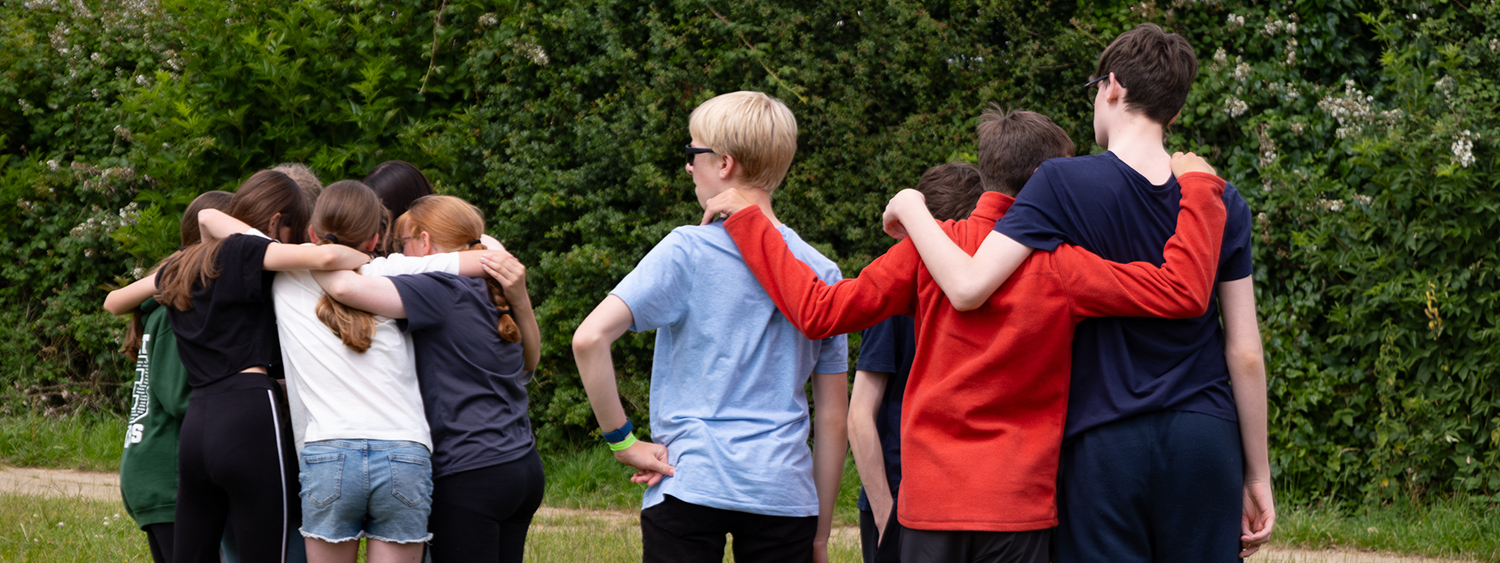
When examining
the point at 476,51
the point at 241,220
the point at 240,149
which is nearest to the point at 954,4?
the point at 476,51

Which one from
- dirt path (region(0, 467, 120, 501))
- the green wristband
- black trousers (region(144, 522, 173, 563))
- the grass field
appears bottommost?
dirt path (region(0, 467, 120, 501))

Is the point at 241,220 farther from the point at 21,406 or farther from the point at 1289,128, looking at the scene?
the point at 21,406

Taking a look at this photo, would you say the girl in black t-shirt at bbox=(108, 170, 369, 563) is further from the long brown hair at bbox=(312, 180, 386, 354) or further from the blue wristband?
the blue wristband

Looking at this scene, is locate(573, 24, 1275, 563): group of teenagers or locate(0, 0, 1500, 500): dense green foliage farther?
locate(0, 0, 1500, 500): dense green foliage

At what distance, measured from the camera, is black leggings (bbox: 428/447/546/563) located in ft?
9.73

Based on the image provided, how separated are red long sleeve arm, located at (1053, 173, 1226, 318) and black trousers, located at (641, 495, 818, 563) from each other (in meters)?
0.86

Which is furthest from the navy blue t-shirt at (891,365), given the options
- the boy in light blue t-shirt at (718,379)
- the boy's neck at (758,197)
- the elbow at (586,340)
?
the elbow at (586,340)

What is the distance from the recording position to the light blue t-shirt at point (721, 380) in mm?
2412

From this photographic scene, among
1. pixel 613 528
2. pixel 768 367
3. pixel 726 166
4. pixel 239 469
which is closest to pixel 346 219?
pixel 239 469

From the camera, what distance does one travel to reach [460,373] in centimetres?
306

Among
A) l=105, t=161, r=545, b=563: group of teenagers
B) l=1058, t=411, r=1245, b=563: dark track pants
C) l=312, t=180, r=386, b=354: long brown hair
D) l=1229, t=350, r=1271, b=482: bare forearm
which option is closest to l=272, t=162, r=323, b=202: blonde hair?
l=105, t=161, r=545, b=563: group of teenagers

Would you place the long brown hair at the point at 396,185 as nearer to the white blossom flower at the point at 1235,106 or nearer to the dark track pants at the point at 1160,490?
the dark track pants at the point at 1160,490

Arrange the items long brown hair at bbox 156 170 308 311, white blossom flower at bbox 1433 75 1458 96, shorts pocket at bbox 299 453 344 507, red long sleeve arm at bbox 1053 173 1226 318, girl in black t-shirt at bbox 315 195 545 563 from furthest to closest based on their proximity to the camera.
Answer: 1. white blossom flower at bbox 1433 75 1458 96
2. long brown hair at bbox 156 170 308 311
3. girl in black t-shirt at bbox 315 195 545 563
4. shorts pocket at bbox 299 453 344 507
5. red long sleeve arm at bbox 1053 173 1226 318

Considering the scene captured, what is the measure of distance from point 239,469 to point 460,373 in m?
0.65
